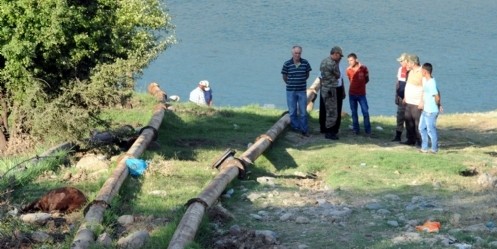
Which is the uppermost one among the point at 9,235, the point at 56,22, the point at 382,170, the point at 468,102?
the point at 56,22

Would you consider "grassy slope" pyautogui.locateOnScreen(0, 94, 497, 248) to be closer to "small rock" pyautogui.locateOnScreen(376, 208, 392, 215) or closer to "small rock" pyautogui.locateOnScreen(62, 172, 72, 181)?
"small rock" pyautogui.locateOnScreen(62, 172, 72, 181)

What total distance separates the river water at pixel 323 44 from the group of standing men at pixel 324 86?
16.5m

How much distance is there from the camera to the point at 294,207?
1078 cm

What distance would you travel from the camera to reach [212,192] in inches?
417

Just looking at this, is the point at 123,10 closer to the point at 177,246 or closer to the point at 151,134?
the point at 151,134

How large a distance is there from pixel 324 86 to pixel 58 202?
287 inches

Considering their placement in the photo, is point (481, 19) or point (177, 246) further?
point (481, 19)

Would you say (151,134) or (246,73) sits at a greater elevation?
(151,134)

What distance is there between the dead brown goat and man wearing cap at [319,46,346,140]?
6937 millimetres

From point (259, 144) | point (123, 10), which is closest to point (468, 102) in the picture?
point (123, 10)

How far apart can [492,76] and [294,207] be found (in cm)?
2953

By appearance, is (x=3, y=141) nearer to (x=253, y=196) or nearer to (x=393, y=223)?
(x=253, y=196)

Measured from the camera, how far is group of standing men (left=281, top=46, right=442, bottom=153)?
50.8 ft

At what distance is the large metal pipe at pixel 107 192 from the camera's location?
28.8 ft
